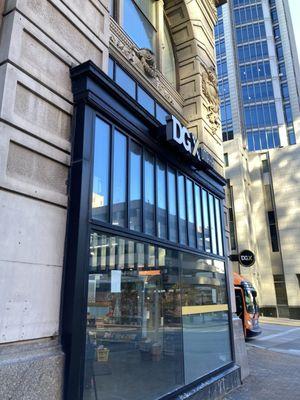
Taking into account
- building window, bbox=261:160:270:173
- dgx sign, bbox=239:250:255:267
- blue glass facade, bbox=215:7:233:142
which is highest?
blue glass facade, bbox=215:7:233:142

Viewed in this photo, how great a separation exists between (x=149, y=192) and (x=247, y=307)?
56.7 feet

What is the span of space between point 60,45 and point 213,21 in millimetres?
10197

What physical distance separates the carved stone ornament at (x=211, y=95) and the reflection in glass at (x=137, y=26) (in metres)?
2.30

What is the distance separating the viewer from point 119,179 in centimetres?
630

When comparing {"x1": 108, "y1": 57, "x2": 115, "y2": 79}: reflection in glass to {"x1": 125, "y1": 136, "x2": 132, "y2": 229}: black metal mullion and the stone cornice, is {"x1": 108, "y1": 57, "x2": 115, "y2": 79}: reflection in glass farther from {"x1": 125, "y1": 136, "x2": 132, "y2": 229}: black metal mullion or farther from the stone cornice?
{"x1": 125, "y1": 136, "x2": 132, "y2": 229}: black metal mullion

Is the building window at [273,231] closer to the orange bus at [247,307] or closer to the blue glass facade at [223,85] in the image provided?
the blue glass facade at [223,85]

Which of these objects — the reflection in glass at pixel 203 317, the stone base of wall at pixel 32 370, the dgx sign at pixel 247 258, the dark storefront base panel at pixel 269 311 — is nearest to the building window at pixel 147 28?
the reflection in glass at pixel 203 317

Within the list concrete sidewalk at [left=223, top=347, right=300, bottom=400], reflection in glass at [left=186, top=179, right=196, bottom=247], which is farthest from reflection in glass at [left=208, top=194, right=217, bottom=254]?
concrete sidewalk at [left=223, top=347, right=300, bottom=400]

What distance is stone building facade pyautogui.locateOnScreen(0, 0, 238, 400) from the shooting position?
163 inches

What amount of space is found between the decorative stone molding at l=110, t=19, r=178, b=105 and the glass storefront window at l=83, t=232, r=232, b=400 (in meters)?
4.74

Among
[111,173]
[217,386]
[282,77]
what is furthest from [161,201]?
[282,77]

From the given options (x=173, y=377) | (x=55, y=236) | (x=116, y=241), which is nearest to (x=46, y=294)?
(x=55, y=236)

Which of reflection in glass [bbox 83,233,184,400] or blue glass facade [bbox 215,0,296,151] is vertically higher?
blue glass facade [bbox 215,0,296,151]

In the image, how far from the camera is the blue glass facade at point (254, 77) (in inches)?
2144
